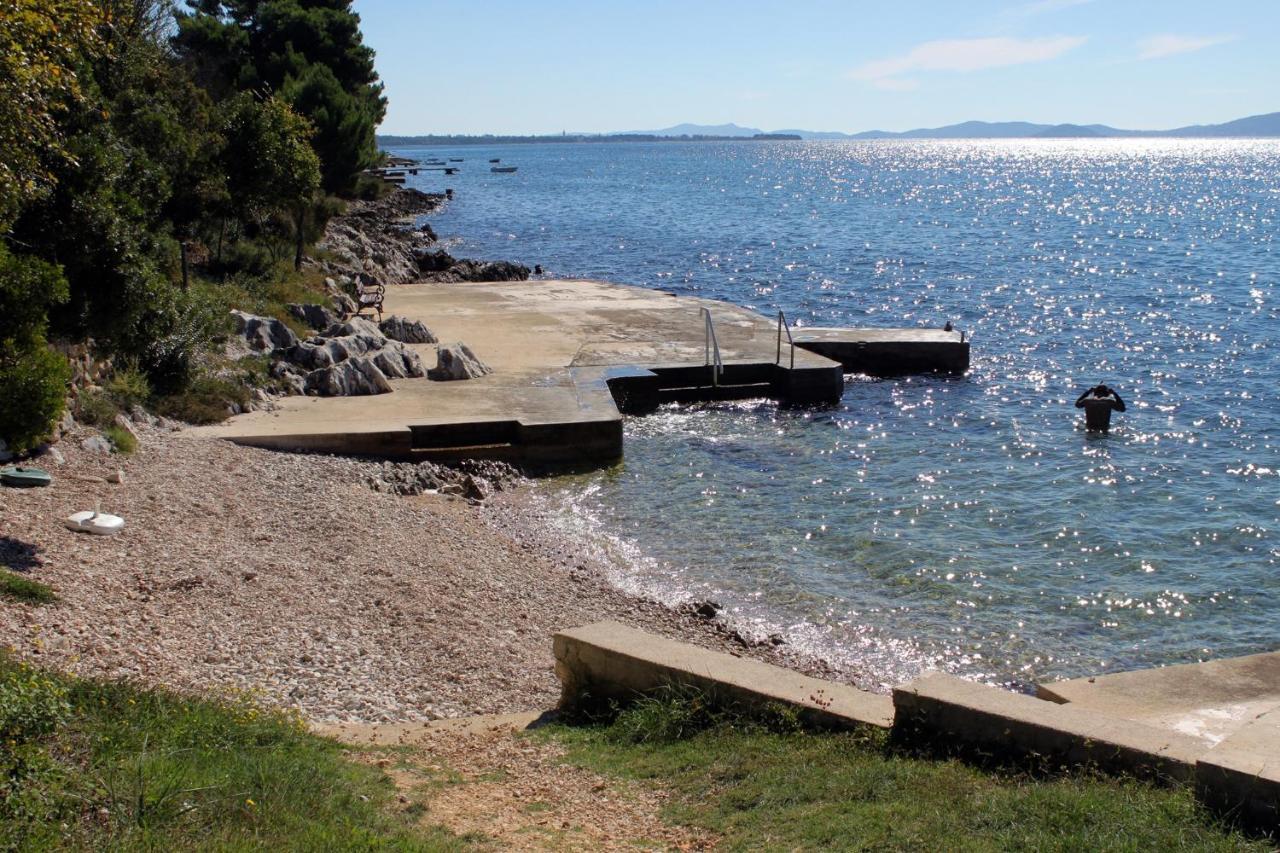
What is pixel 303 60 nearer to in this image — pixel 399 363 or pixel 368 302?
pixel 368 302

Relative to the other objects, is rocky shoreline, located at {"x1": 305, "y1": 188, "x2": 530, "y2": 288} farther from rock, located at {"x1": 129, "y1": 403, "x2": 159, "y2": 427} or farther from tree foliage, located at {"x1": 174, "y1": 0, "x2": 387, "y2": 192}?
rock, located at {"x1": 129, "y1": 403, "x2": 159, "y2": 427}

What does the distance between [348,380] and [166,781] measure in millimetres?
13459

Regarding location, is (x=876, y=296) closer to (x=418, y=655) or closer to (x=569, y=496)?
(x=569, y=496)

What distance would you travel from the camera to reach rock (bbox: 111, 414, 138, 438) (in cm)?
1372

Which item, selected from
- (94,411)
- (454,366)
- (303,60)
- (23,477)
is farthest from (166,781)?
(303,60)

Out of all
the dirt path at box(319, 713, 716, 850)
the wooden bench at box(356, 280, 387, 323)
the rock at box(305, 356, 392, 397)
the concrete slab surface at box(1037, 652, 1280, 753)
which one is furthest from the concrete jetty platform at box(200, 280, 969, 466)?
the concrete slab surface at box(1037, 652, 1280, 753)

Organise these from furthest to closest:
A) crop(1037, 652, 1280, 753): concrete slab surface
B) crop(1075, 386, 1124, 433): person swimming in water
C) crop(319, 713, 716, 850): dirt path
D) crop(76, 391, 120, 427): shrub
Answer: crop(1075, 386, 1124, 433): person swimming in water
crop(76, 391, 120, 427): shrub
crop(1037, 652, 1280, 753): concrete slab surface
crop(319, 713, 716, 850): dirt path

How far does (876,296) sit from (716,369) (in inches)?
730

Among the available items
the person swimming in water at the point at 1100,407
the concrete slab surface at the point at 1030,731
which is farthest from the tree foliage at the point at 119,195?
the person swimming in water at the point at 1100,407

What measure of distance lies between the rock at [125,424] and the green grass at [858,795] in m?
8.43

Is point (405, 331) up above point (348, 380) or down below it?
above

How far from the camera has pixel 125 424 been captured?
14.0 metres

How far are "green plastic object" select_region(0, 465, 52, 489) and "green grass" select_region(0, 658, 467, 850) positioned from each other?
4.87 metres

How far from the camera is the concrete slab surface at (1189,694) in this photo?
28.1ft
